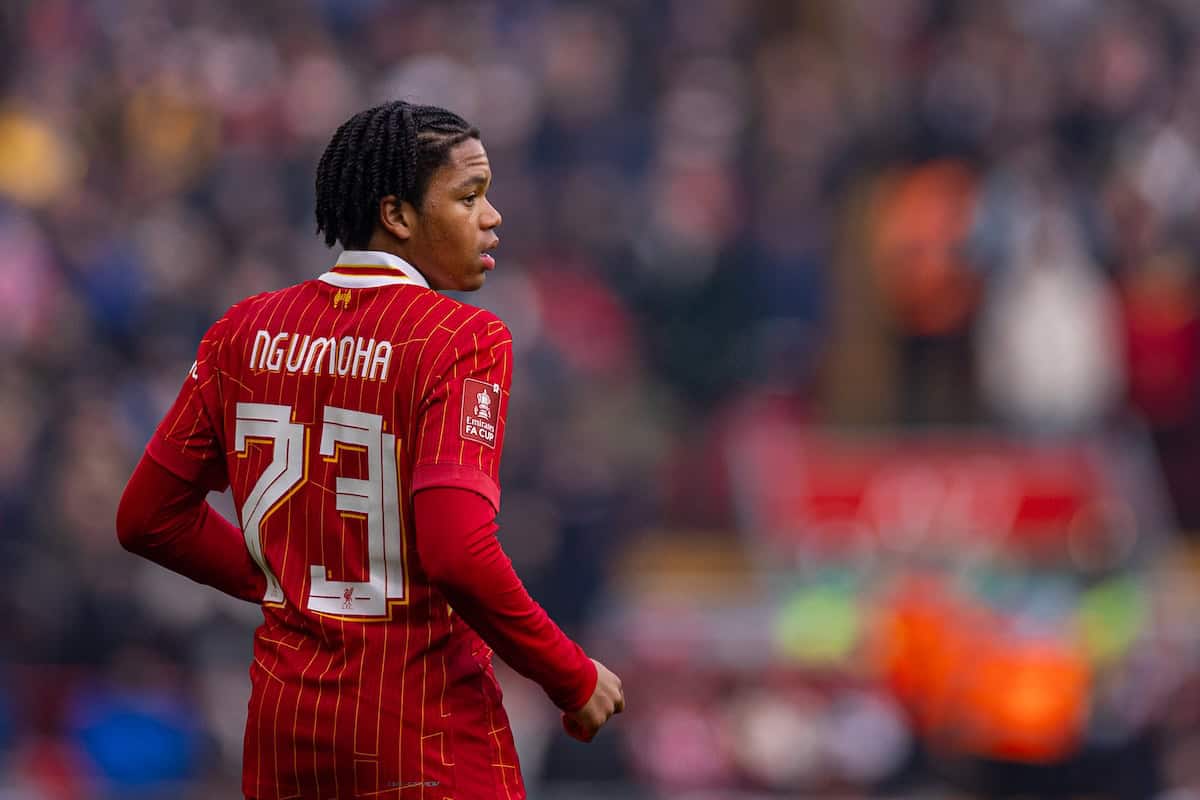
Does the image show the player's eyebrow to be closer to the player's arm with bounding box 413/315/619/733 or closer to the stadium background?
the player's arm with bounding box 413/315/619/733

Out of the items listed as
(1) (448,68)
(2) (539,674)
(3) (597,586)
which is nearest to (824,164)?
(1) (448,68)

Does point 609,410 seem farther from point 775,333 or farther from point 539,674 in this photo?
point 539,674

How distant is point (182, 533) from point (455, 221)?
2.46ft

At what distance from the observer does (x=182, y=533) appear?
3.24m

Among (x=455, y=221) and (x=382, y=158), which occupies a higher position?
(x=382, y=158)

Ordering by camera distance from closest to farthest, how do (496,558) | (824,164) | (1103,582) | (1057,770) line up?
(496,558), (1057,770), (1103,582), (824,164)

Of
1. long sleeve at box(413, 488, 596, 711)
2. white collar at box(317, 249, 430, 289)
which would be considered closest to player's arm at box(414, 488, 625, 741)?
long sleeve at box(413, 488, 596, 711)

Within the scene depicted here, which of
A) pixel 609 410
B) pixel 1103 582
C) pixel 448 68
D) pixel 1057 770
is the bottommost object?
pixel 1057 770

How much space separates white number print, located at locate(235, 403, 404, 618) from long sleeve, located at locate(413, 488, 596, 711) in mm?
106

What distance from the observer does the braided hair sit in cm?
302

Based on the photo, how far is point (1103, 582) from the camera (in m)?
9.53

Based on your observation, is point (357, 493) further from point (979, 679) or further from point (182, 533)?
point (979, 679)

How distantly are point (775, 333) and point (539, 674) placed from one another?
814 centimetres

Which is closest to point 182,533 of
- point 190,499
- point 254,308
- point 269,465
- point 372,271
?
point 190,499
